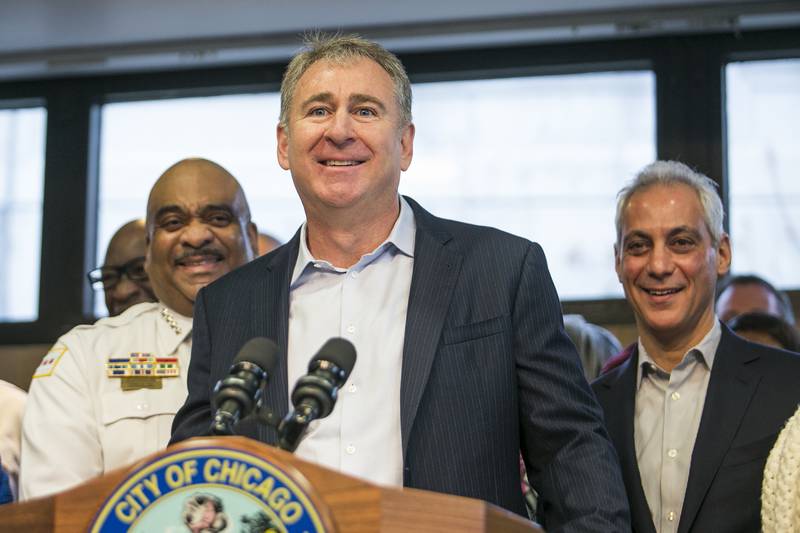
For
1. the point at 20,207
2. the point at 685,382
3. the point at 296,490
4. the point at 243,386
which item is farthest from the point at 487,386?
the point at 20,207

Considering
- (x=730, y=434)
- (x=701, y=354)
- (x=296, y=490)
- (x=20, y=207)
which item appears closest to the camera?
(x=296, y=490)

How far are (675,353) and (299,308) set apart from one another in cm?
107

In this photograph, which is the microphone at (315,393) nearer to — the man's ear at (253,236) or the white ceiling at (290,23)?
the man's ear at (253,236)

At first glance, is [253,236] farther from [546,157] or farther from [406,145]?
[546,157]

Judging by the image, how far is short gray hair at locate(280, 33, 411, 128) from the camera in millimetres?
2275

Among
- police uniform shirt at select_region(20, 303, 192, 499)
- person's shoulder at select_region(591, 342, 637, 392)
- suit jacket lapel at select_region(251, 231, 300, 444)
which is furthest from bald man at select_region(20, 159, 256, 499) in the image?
person's shoulder at select_region(591, 342, 637, 392)

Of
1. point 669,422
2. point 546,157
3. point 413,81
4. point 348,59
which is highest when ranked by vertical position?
point 413,81

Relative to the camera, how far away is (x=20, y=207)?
20.7 feet

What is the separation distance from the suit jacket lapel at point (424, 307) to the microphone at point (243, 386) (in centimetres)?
50

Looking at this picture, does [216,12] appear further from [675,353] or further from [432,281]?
[432,281]

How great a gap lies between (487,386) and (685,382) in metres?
0.95

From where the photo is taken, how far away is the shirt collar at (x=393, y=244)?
2283 millimetres

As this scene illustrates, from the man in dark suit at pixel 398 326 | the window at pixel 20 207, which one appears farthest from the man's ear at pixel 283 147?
Result: the window at pixel 20 207

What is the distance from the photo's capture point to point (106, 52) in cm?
594
